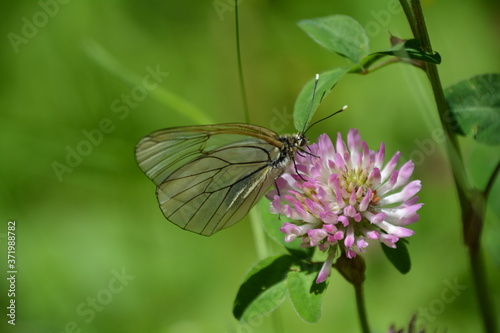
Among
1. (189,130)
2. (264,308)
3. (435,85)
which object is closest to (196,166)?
(189,130)

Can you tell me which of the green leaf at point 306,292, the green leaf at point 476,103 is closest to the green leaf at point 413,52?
the green leaf at point 476,103

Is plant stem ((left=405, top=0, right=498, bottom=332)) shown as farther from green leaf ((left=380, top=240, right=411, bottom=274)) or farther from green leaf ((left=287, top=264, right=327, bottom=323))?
green leaf ((left=287, top=264, right=327, bottom=323))

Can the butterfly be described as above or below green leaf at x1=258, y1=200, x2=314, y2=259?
above

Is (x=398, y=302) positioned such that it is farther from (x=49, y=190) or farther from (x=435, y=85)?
(x=49, y=190)

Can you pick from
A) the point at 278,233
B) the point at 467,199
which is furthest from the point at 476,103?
the point at 278,233

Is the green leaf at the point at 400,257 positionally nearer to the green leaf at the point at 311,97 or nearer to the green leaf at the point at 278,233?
the green leaf at the point at 278,233

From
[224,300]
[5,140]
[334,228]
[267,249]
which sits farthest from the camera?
[5,140]

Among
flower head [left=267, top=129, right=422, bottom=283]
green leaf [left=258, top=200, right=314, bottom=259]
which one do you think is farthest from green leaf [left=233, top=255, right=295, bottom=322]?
flower head [left=267, top=129, right=422, bottom=283]
